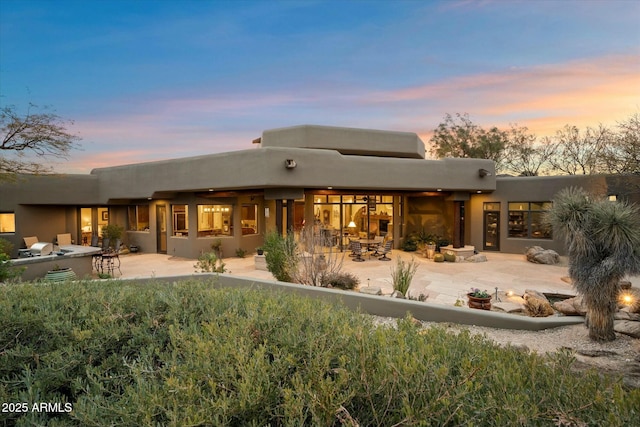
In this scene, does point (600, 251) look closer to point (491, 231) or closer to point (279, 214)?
point (279, 214)

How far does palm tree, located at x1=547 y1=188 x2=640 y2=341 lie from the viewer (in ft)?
20.6

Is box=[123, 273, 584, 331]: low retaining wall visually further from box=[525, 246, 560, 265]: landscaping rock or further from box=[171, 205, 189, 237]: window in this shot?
box=[171, 205, 189, 237]: window

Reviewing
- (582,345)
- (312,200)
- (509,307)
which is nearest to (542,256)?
(509,307)

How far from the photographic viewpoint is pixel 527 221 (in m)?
19.1

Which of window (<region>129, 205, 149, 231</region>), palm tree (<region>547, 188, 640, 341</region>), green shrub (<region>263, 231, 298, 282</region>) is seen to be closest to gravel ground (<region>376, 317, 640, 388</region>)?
palm tree (<region>547, 188, 640, 341</region>)

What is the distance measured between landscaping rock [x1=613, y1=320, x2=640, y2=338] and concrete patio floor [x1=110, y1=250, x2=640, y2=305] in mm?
3556

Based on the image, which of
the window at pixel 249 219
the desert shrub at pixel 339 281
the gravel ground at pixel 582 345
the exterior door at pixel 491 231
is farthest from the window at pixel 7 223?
the exterior door at pixel 491 231

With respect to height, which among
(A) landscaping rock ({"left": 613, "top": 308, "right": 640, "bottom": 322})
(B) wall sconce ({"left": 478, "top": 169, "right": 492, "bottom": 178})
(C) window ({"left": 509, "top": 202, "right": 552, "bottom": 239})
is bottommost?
(A) landscaping rock ({"left": 613, "top": 308, "right": 640, "bottom": 322})

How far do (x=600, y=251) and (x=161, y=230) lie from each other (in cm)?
1942

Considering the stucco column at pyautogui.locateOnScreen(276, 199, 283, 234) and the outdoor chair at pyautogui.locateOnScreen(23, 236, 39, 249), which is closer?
the stucco column at pyautogui.locateOnScreen(276, 199, 283, 234)

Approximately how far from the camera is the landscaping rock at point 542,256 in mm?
16362

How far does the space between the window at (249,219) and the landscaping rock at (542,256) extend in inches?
559

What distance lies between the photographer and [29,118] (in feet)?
44.6

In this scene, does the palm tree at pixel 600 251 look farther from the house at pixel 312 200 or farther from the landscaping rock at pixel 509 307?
the house at pixel 312 200
